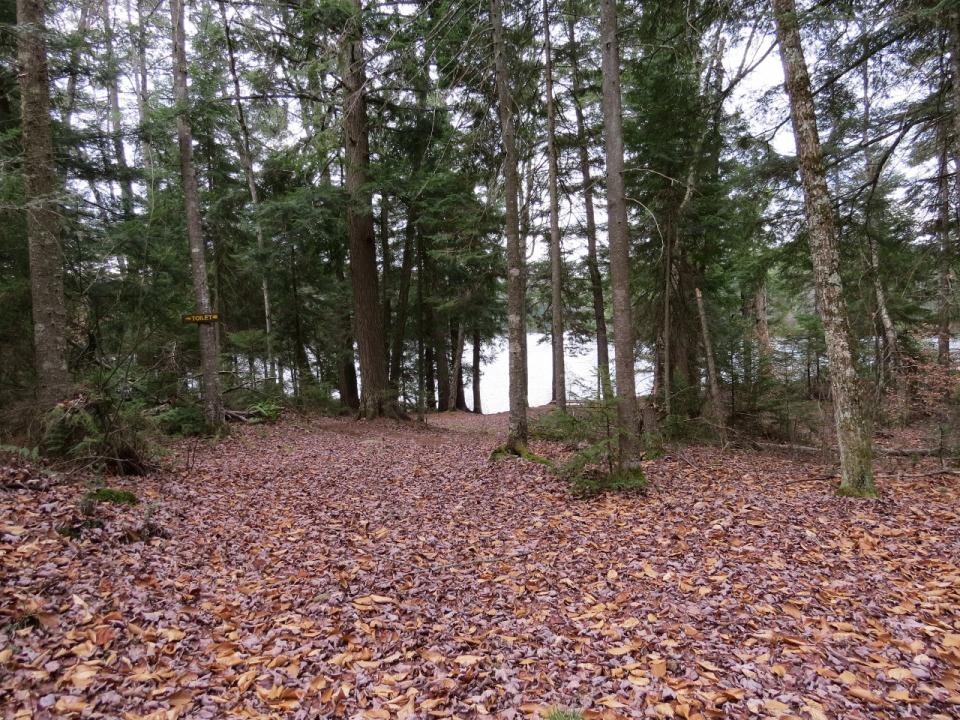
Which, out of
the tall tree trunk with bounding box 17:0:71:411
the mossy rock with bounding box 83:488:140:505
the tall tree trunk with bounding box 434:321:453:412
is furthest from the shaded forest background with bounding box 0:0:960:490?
the tall tree trunk with bounding box 434:321:453:412

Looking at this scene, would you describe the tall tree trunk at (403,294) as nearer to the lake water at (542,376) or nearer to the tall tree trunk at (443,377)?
the lake water at (542,376)

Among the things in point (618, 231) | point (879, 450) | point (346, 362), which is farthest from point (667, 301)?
point (346, 362)

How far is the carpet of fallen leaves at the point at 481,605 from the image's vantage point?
121 inches

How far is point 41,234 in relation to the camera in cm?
708

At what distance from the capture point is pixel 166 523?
18.0 feet

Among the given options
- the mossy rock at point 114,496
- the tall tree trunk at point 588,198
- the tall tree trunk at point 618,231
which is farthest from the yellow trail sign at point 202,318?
the tall tree trunk at point 588,198

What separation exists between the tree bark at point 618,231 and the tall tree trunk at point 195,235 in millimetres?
8009

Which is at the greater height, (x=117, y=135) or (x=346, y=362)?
(x=117, y=135)

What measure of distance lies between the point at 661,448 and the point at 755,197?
4869 millimetres

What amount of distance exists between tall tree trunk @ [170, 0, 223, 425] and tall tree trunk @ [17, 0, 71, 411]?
2.89 m

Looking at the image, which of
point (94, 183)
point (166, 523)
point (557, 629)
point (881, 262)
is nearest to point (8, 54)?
point (94, 183)

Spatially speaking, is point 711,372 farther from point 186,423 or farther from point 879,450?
point 186,423

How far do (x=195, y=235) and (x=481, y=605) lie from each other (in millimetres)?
9572

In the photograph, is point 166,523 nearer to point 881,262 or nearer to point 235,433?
point 235,433
